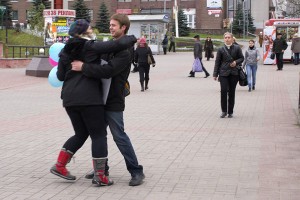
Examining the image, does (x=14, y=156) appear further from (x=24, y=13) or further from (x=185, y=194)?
(x=24, y=13)

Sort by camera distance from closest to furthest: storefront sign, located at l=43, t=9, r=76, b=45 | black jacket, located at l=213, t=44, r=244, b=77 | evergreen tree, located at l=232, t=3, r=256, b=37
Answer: black jacket, located at l=213, t=44, r=244, b=77, storefront sign, located at l=43, t=9, r=76, b=45, evergreen tree, located at l=232, t=3, r=256, b=37

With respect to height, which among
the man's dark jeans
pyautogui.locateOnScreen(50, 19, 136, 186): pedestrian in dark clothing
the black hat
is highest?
the black hat

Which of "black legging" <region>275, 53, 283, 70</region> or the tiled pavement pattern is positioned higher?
"black legging" <region>275, 53, 283, 70</region>

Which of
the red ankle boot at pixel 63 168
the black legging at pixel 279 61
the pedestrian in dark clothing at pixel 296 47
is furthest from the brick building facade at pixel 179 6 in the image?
the red ankle boot at pixel 63 168

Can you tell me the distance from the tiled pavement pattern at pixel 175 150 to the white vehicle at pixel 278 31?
17363 millimetres

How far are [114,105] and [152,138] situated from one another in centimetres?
347

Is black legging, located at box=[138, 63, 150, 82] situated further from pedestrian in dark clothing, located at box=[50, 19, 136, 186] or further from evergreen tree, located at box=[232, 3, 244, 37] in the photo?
evergreen tree, located at box=[232, 3, 244, 37]

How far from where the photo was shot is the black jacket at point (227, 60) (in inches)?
491

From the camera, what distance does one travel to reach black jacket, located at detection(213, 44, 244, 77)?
12477 millimetres

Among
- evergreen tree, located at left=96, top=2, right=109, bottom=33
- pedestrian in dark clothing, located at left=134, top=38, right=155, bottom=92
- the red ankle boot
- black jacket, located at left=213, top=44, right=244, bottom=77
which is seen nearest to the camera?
the red ankle boot

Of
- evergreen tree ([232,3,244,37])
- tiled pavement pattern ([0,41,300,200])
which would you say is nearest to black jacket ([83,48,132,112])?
tiled pavement pattern ([0,41,300,200])

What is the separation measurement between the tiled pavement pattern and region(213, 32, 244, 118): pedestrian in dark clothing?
0.35 meters

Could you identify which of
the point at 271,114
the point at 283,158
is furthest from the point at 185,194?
the point at 271,114

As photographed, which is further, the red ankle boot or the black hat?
the red ankle boot
